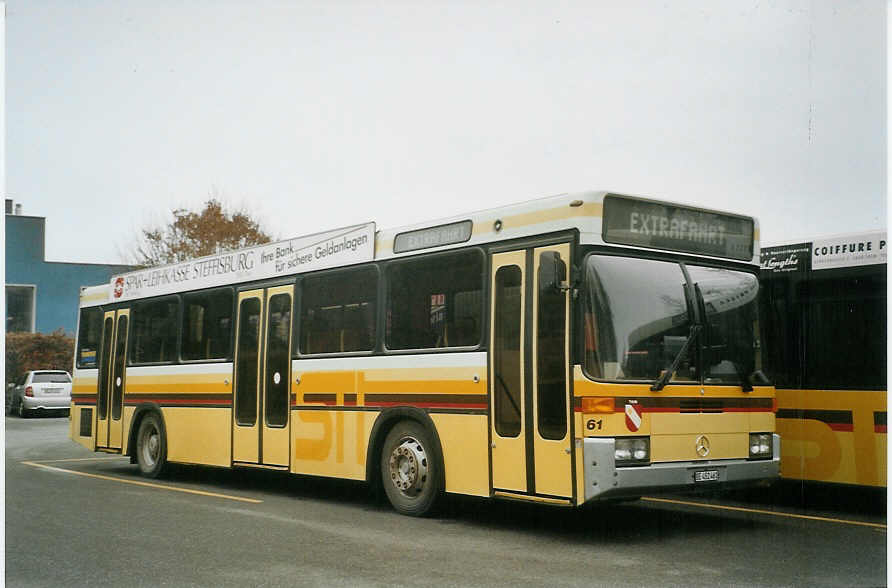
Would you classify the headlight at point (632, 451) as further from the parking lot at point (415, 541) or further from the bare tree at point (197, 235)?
the bare tree at point (197, 235)

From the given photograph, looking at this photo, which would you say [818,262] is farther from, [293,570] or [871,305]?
[293,570]

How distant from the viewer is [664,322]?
9.04m

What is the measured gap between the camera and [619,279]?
29.3 ft

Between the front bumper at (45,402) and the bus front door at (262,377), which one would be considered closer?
the bus front door at (262,377)

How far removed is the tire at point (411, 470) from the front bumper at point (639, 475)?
2.04 meters

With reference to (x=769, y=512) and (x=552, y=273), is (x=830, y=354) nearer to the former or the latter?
(x=769, y=512)

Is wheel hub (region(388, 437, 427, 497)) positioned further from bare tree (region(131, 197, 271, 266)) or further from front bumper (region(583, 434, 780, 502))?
bare tree (region(131, 197, 271, 266))

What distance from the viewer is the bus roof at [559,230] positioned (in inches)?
355

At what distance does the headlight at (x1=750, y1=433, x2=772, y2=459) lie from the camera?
9.51 metres

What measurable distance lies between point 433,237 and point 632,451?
315 centimetres

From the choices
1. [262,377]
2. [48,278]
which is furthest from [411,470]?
[48,278]

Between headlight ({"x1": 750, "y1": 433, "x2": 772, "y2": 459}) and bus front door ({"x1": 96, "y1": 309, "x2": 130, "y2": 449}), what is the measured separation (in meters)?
9.79

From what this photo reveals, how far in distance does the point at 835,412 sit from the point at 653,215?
3092mm

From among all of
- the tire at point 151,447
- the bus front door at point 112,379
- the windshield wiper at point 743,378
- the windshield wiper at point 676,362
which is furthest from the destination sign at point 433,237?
the bus front door at point 112,379
